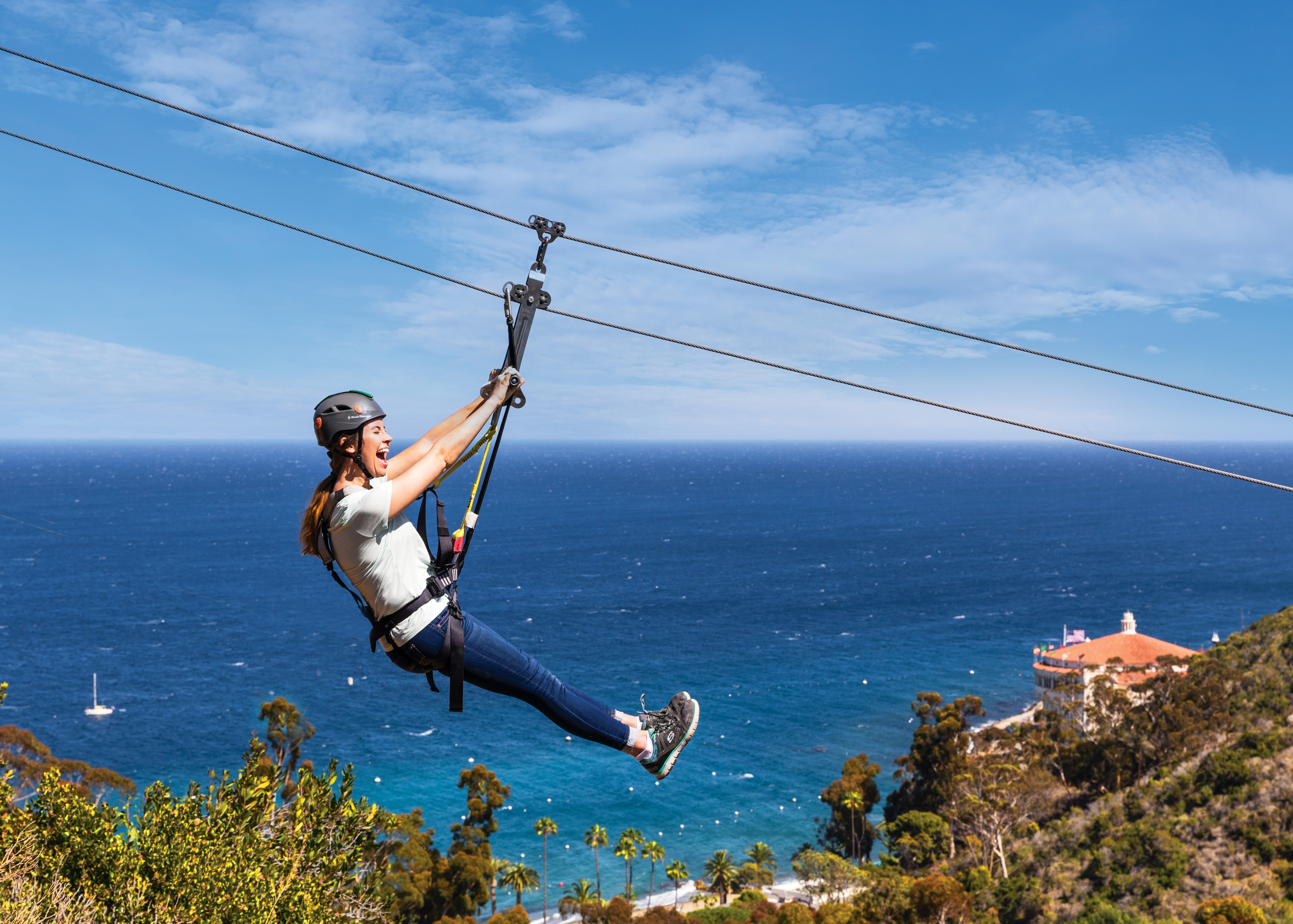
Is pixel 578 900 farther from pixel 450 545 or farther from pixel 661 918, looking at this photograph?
pixel 450 545

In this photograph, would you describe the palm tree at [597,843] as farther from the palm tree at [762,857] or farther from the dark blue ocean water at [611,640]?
the palm tree at [762,857]

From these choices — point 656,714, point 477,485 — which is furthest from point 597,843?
point 477,485

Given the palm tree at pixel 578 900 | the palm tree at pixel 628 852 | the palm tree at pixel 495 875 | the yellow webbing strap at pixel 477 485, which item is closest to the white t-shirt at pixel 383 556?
the yellow webbing strap at pixel 477 485

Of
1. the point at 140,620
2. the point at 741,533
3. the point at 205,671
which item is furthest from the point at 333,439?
→ the point at 741,533

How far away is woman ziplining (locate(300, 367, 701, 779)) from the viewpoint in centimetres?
475

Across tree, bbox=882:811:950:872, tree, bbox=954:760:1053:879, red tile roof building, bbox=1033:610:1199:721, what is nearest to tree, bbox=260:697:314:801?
tree, bbox=882:811:950:872

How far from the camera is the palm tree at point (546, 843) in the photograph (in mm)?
47125

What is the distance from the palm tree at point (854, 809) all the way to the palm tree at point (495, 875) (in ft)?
63.8

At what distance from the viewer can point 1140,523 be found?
176250 mm

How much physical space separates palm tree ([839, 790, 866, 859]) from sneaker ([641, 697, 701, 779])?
152 feet

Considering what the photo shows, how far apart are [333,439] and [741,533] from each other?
157001mm

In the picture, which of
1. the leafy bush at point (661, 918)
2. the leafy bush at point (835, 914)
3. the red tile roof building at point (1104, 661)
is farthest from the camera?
the red tile roof building at point (1104, 661)

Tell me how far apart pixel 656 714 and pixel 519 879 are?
45106 mm

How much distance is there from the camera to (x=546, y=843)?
4925 cm
